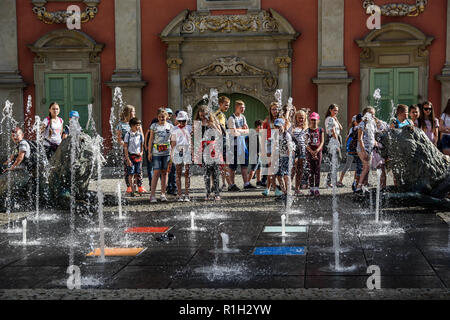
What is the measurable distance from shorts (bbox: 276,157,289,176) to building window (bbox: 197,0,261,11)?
798 centimetres

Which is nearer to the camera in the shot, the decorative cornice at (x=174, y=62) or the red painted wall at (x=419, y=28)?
the red painted wall at (x=419, y=28)

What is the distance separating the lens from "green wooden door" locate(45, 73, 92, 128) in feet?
58.3

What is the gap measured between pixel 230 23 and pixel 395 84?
4453mm

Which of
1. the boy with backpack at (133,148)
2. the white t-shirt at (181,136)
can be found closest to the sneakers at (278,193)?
the white t-shirt at (181,136)

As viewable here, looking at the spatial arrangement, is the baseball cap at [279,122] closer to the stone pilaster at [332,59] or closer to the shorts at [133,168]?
the shorts at [133,168]

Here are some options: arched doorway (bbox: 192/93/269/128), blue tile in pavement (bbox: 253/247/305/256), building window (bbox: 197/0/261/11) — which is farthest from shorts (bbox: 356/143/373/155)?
building window (bbox: 197/0/261/11)

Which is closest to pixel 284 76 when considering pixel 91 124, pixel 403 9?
pixel 403 9

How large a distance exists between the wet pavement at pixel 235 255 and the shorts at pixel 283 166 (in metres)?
0.89

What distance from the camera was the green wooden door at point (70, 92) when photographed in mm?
17766

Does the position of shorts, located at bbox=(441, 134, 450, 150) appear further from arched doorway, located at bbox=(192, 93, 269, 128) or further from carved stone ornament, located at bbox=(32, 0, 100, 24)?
carved stone ornament, located at bbox=(32, 0, 100, 24)

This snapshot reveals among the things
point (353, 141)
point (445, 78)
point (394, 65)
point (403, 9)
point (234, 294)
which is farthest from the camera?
point (394, 65)

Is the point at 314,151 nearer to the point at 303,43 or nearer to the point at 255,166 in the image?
the point at 255,166

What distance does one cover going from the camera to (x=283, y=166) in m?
10.1
